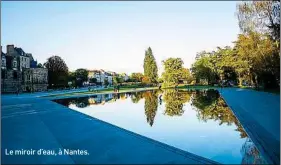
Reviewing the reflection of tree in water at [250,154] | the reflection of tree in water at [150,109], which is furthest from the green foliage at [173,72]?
the reflection of tree in water at [250,154]

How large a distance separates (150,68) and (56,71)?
2749 cm

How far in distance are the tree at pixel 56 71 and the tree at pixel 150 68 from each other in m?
23.8

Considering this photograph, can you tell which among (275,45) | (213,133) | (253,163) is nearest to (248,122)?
(213,133)

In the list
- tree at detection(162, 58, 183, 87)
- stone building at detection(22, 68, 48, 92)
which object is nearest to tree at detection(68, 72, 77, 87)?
stone building at detection(22, 68, 48, 92)

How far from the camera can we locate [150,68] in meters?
79.4

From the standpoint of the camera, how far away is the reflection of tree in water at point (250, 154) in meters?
7.10

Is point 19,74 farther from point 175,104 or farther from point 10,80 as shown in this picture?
point 175,104

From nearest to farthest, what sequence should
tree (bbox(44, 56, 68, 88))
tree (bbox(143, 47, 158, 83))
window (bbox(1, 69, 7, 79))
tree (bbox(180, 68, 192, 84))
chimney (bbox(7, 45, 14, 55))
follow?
window (bbox(1, 69, 7, 79))
chimney (bbox(7, 45, 14, 55))
tree (bbox(44, 56, 68, 88))
tree (bbox(180, 68, 192, 84))
tree (bbox(143, 47, 158, 83))

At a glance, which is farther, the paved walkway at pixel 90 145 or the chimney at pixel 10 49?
the chimney at pixel 10 49

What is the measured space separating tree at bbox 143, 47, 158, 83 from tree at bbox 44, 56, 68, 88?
23.8 meters

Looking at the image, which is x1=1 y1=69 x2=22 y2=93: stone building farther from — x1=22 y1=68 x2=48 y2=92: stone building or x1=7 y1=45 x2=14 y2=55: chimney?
x1=7 y1=45 x2=14 y2=55: chimney

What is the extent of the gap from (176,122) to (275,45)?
49.3 ft

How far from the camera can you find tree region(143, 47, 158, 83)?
260ft

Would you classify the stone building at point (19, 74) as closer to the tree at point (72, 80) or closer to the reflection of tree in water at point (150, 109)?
the tree at point (72, 80)
